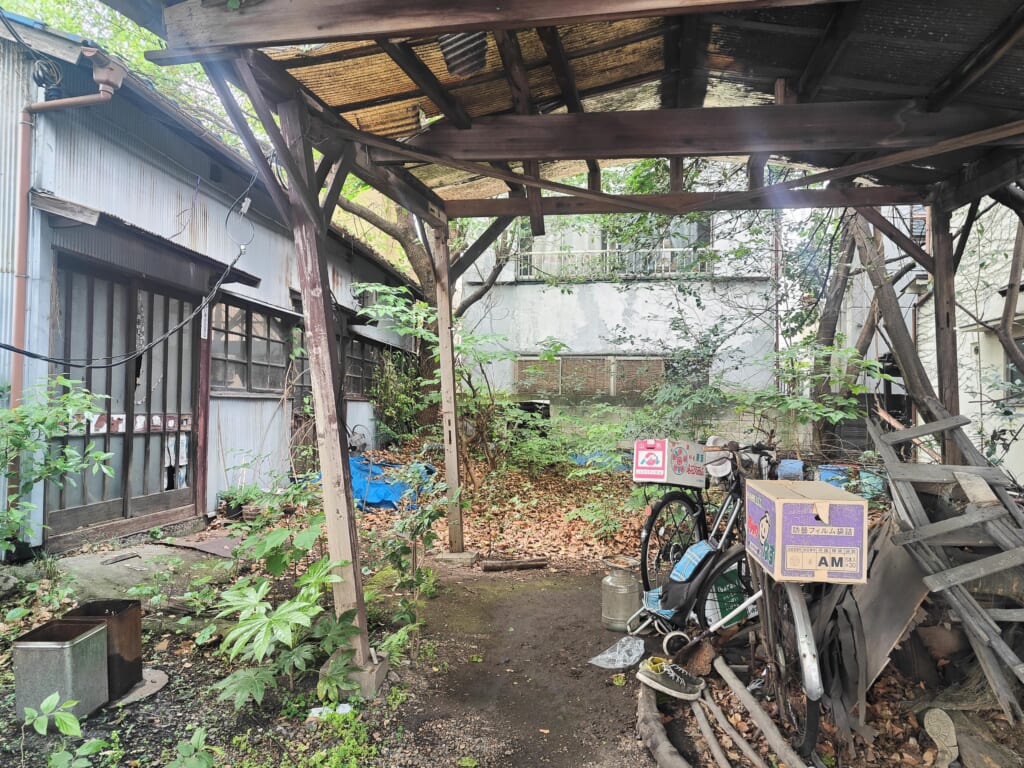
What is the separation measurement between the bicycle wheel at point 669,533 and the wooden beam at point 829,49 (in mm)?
3198

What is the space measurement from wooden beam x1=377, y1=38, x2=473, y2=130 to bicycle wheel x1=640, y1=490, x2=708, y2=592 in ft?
10.7

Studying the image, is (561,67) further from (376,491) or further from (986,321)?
(986,321)

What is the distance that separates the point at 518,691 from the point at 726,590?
151cm

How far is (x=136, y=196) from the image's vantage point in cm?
592

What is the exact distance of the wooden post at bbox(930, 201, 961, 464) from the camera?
5020 millimetres

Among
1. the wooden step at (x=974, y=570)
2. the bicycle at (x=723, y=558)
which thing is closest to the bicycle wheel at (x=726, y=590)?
the bicycle at (x=723, y=558)

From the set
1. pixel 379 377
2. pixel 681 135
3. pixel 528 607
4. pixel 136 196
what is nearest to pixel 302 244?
pixel 681 135

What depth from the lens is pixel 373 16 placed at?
103 inches

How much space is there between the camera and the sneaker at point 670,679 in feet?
10.5

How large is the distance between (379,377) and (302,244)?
30.9 ft

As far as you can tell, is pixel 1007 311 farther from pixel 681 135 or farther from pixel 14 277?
pixel 14 277

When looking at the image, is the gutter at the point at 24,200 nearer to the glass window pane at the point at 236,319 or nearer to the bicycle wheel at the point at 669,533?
the glass window pane at the point at 236,319

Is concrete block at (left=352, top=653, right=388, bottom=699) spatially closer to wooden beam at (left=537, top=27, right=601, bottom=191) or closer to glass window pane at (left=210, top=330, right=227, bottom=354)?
wooden beam at (left=537, top=27, right=601, bottom=191)

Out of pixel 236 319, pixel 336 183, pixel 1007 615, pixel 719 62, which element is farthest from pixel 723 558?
pixel 236 319
